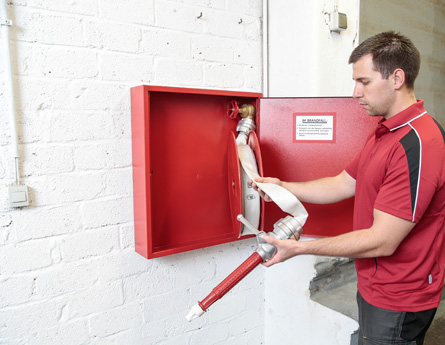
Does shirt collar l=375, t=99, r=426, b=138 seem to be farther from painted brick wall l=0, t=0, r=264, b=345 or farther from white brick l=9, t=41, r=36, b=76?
white brick l=9, t=41, r=36, b=76

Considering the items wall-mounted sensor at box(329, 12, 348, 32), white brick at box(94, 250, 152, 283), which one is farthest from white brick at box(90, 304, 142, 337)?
wall-mounted sensor at box(329, 12, 348, 32)

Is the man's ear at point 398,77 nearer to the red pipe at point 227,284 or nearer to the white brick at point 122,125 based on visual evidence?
the red pipe at point 227,284

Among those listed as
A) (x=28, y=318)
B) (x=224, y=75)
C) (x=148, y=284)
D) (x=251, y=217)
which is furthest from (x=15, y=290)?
(x=224, y=75)

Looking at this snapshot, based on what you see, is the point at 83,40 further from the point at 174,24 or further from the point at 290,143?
the point at 290,143

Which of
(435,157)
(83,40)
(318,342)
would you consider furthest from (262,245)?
(83,40)

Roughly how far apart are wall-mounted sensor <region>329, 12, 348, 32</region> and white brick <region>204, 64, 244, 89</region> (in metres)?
0.39

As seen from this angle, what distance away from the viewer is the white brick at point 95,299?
1.35 meters

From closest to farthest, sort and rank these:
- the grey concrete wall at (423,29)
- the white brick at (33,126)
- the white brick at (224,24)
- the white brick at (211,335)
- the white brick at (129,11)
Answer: the white brick at (33,126), the white brick at (129,11), the white brick at (224,24), the white brick at (211,335), the grey concrete wall at (423,29)

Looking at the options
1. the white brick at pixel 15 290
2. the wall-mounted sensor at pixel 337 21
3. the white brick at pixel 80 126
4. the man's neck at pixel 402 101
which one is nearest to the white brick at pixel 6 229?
the white brick at pixel 15 290

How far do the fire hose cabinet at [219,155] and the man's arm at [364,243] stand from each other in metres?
0.33

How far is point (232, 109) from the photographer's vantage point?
1.51m

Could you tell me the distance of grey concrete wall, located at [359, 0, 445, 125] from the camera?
2.39m

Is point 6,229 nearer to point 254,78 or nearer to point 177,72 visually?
point 177,72

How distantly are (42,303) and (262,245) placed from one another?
2.51 ft
